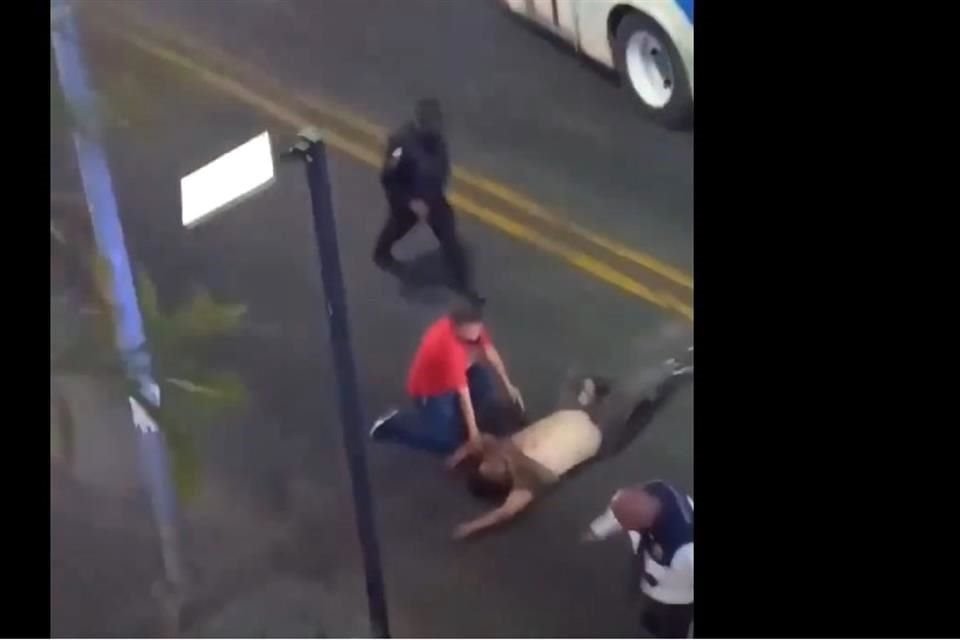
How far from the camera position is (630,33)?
1531mm

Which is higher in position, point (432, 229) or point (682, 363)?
point (432, 229)

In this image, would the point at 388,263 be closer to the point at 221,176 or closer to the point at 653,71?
the point at 221,176

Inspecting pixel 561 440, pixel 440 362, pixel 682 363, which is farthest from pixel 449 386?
pixel 682 363

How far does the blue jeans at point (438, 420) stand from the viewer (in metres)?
1.56

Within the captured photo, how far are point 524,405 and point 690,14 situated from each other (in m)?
0.47

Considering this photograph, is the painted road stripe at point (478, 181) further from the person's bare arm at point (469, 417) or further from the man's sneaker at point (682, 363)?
the person's bare arm at point (469, 417)

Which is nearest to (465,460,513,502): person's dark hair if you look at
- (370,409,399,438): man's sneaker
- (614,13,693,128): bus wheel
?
(370,409,399,438): man's sneaker

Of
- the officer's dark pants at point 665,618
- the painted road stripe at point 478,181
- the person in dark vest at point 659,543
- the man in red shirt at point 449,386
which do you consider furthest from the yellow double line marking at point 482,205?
the officer's dark pants at point 665,618

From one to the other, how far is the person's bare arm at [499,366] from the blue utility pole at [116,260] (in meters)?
0.37

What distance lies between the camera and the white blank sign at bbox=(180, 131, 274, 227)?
1520 mm

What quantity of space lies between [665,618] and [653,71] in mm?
615

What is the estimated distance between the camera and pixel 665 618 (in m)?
1.59

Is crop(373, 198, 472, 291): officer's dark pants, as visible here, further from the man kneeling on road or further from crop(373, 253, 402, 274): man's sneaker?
the man kneeling on road

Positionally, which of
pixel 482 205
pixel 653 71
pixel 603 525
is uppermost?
pixel 653 71
